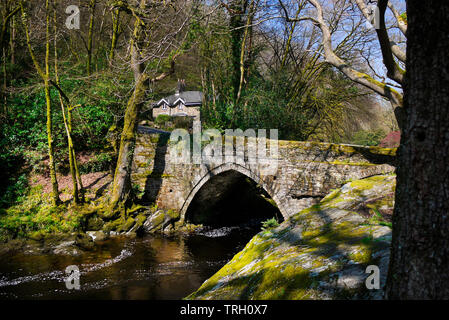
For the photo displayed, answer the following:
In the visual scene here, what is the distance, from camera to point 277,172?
9336 millimetres

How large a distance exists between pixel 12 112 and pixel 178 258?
8925 millimetres

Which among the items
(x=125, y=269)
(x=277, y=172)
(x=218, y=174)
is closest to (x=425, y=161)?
(x=277, y=172)

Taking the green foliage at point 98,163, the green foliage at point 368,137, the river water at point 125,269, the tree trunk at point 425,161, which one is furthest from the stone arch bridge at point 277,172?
the green foliage at point 368,137

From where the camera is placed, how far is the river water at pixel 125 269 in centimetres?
669

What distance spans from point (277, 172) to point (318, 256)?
6.39 meters

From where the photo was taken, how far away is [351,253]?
280 cm

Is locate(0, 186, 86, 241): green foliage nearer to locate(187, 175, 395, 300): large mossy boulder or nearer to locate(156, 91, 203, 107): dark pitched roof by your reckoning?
locate(187, 175, 395, 300): large mossy boulder

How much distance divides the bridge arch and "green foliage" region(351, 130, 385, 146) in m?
8.83

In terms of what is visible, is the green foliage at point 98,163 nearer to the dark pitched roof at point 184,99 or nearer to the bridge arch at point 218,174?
the bridge arch at point 218,174

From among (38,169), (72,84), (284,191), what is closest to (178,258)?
(284,191)

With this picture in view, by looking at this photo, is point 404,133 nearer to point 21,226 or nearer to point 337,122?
point 21,226

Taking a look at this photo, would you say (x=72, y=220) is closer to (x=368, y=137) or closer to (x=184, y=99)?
(x=368, y=137)

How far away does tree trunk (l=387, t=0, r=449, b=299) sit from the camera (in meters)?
1.71

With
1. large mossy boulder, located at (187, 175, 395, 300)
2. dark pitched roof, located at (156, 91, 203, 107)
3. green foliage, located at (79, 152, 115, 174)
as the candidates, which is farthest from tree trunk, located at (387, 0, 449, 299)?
dark pitched roof, located at (156, 91, 203, 107)
